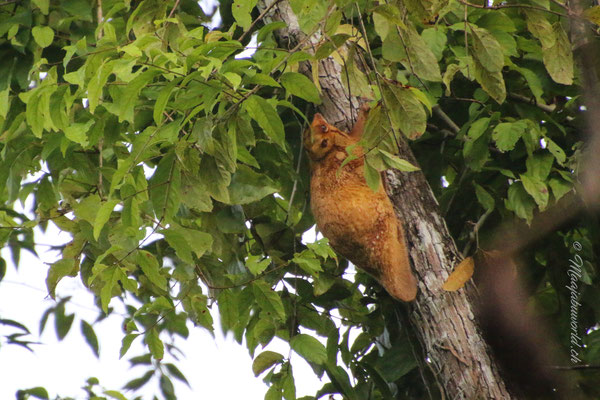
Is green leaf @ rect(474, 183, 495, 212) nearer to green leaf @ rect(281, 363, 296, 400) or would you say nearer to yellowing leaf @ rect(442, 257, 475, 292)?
yellowing leaf @ rect(442, 257, 475, 292)

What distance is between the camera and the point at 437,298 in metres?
1.72

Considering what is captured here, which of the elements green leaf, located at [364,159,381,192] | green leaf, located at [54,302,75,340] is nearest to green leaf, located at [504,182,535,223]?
green leaf, located at [364,159,381,192]

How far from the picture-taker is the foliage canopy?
5.04 ft

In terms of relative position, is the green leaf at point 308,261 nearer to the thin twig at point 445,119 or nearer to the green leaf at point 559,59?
the thin twig at point 445,119

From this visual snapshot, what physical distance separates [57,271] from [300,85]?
96 cm

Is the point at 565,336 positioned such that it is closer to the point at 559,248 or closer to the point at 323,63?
the point at 559,248

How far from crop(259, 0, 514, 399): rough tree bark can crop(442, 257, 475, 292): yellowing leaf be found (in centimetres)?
2

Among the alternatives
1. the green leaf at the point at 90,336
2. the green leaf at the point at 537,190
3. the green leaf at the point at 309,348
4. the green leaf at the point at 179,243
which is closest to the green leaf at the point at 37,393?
the green leaf at the point at 90,336

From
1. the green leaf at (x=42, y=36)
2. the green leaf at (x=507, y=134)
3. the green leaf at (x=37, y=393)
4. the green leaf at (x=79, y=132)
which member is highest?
the green leaf at (x=42, y=36)

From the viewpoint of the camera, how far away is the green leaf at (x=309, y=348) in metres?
2.00

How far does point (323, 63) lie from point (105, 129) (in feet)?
2.06

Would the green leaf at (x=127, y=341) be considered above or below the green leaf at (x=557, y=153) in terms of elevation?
above

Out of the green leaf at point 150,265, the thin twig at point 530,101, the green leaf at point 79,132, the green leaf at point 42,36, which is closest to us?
the green leaf at point 150,265

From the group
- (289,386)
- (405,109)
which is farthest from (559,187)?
(289,386)
